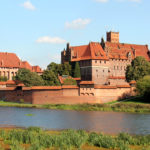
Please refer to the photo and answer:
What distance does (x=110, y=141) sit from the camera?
20.8 metres

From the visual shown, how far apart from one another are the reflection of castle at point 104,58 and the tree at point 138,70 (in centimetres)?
380

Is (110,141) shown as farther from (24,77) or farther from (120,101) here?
(24,77)

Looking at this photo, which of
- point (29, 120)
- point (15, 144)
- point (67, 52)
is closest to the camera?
point (15, 144)

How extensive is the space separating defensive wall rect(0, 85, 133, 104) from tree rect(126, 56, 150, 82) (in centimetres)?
564

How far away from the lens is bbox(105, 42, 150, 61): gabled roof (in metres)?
73.0

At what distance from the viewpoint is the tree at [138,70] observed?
192ft

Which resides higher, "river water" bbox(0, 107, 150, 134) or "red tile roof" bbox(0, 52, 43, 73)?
"red tile roof" bbox(0, 52, 43, 73)

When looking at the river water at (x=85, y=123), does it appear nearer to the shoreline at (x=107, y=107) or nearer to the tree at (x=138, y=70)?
the shoreline at (x=107, y=107)

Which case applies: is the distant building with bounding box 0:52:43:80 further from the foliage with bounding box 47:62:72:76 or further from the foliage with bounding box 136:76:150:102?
the foliage with bounding box 136:76:150:102

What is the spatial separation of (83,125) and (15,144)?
42.1ft

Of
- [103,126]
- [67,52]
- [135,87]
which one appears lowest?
[103,126]

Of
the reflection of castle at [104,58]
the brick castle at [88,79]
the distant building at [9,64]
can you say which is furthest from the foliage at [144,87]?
the distant building at [9,64]

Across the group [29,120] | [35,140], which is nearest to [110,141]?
[35,140]

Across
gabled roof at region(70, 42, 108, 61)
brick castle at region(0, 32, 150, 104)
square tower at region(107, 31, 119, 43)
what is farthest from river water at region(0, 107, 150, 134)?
square tower at region(107, 31, 119, 43)
